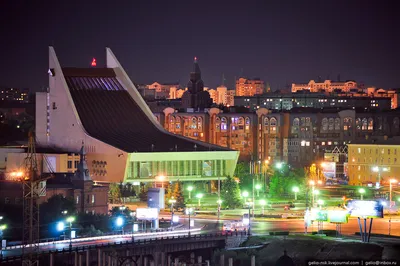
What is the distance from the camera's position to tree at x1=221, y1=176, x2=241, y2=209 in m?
97.4

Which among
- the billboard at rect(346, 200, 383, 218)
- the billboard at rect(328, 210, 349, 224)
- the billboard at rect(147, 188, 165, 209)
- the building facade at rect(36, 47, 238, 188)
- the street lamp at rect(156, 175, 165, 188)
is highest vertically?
the building facade at rect(36, 47, 238, 188)

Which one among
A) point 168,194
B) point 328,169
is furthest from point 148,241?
point 328,169

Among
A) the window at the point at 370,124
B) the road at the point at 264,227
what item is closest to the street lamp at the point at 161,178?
the road at the point at 264,227

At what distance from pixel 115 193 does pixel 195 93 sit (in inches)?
2747

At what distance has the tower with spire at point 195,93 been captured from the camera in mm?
170375

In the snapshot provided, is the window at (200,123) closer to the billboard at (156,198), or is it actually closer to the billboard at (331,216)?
the billboard at (156,198)

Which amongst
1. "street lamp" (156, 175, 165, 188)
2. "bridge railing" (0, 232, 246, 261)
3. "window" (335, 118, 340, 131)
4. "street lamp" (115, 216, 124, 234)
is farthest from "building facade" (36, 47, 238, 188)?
"window" (335, 118, 340, 131)

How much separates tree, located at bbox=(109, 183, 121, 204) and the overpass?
23.5 m

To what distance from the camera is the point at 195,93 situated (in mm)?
171750

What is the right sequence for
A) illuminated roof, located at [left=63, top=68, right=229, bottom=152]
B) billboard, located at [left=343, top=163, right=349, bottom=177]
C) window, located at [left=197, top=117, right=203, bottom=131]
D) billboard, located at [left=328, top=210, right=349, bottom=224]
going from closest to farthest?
billboard, located at [left=328, top=210, right=349, bottom=224] < illuminated roof, located at [left=63, top=68, right=229, bottom=152] < billboard, located at [left=343, top=163, right=349, bottom=177] < window, located at [left=197, top=117, right=203, bottom=131]

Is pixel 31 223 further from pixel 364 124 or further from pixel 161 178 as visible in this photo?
pixel 364 124

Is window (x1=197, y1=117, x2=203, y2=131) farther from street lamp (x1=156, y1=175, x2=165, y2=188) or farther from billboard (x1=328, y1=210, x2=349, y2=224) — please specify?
billboard (x1=328, y1=210, x2=349, y2=224)

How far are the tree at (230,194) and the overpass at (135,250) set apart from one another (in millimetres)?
18688

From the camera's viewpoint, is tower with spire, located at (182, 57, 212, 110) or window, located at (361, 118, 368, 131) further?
tower with spire, located at (182, 57, 212, 110)
